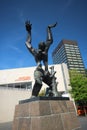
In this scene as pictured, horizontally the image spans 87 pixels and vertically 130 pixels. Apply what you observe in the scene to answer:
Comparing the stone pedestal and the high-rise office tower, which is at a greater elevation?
the high-rise office tower

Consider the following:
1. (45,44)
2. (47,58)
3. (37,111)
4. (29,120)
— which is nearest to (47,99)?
(37,111)

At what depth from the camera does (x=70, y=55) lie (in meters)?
128

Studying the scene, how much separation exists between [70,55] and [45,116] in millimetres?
127554

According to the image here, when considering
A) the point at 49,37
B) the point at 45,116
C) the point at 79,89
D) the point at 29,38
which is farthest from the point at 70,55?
the point at 45,116

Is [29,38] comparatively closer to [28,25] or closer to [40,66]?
[28,25]

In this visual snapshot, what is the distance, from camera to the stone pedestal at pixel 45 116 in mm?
3625

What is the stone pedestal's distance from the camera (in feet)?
11.9

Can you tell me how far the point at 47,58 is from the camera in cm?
538

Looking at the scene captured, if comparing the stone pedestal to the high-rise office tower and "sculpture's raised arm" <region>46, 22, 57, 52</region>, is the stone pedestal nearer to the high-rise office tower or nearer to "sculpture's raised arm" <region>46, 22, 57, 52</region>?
"sculpture's raised arm" <region>46, 22, 57, 52</region>

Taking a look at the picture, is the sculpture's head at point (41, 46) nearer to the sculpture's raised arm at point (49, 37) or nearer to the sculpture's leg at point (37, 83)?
the sculpture's raised arm at point (49, 37)

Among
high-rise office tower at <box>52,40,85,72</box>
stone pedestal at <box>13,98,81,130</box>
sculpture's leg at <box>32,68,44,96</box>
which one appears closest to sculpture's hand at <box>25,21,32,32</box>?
sculpture's leg at <box>32,68,44,96</box>

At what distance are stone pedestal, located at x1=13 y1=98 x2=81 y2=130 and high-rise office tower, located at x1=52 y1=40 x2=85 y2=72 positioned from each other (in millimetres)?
117348

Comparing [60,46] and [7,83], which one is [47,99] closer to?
[7,83]

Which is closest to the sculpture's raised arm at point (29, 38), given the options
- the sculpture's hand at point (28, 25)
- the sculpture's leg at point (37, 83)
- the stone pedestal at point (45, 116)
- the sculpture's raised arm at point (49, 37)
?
the sculpture's hand at point (28, 25)
